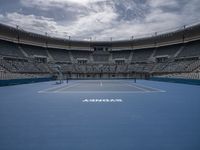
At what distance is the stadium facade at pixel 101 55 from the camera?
4734 cm

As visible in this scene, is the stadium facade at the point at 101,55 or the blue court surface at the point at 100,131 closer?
the blue court surface at the point at 100,131

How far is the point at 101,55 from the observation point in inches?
2805

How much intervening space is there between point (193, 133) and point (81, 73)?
57546mm

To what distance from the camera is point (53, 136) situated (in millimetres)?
5805

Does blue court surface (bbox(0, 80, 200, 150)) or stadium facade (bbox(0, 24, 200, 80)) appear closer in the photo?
blue court surface (bbox(0, 80, 200, 150))

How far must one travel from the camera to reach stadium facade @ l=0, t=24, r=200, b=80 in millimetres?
47344

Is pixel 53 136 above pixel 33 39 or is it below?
below

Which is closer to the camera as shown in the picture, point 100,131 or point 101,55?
point 100,131

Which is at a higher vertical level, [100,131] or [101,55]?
[101,55]

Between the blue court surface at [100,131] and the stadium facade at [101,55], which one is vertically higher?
the stadium facade at [101,55]

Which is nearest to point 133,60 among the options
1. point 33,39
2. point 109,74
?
point 109,74

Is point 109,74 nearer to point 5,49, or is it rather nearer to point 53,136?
point 5,49

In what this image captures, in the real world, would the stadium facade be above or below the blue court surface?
above

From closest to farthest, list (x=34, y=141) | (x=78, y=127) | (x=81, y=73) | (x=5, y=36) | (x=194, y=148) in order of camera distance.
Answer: (x=194, y=148) < (x=34, y=141) < (x=78, y=127) < (x=5, y=36) < (x=81, y=73)
